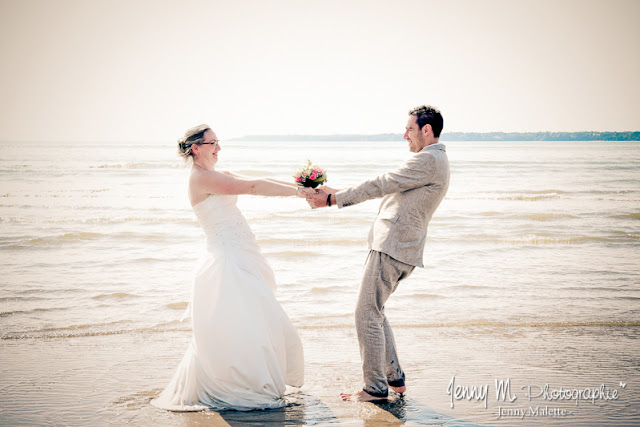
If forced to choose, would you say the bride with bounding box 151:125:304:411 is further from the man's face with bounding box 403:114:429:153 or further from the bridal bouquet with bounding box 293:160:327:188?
the man's face with bounding box 403:114:429:153

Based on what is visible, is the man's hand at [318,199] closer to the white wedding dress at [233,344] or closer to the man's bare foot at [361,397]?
the white wedding dress at [233,344]

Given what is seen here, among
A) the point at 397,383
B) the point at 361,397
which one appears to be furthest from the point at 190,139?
the point at 397,383

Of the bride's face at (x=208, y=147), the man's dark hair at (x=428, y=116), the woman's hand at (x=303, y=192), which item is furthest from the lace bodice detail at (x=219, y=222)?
the man's dark hair at (x=428, y=116)

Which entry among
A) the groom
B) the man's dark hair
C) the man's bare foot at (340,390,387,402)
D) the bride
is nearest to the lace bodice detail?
the bride

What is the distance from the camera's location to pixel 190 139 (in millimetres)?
4645

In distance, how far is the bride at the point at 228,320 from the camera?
4.28 meters

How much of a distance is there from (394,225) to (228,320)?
61.6 inches

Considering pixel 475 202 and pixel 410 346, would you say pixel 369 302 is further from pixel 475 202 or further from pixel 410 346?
pixel 475 202

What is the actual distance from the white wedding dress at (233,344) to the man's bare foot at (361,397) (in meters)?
0.44

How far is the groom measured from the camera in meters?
4.26

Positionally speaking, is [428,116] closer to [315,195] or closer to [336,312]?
[315,195]

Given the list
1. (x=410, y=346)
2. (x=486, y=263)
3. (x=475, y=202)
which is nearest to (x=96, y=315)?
(x=410, y=346)

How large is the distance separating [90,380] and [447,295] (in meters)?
5.26

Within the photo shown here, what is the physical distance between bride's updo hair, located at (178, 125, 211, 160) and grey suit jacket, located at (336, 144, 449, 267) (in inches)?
57.9
